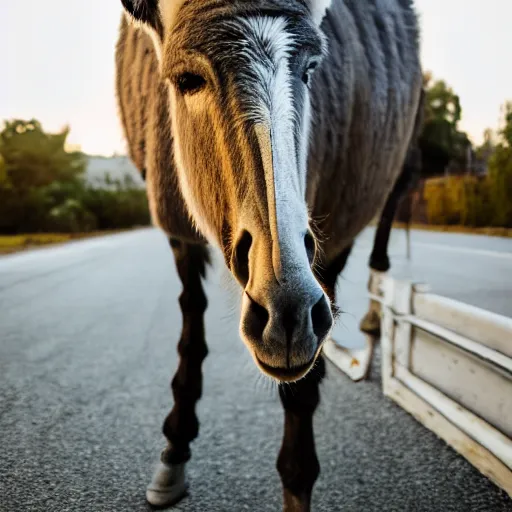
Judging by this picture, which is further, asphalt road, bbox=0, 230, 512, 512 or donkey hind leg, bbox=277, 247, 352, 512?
asphalt road, bbox=0, 230, 512, 512

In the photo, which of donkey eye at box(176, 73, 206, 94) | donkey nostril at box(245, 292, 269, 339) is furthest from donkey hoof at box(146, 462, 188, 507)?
donkey eye at box(176, 73, 206, 94)

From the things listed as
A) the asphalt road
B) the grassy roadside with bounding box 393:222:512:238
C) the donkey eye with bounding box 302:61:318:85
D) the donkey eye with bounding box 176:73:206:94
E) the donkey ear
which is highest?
the donkey ear

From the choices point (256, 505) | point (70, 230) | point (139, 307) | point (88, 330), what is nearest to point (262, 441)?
point (256, 505)

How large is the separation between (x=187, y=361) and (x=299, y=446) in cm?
86

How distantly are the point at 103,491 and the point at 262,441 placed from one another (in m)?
0.90

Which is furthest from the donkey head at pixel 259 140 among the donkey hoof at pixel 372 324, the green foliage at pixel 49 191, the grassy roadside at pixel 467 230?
the green foliage at pixel 49 191

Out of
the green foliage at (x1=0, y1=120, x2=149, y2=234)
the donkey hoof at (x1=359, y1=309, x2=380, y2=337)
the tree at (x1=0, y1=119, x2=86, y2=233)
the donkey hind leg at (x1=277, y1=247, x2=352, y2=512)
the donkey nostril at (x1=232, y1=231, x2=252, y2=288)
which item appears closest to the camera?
the donkey nostril at (x1=232, y1=231, x2=252, y2=288)

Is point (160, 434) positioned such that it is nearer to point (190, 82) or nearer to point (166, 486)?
point (166, 486)

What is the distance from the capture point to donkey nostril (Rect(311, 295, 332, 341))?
50.1 inches

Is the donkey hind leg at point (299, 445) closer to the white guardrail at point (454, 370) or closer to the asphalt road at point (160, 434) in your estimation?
the asphalt road at point (160, 434)

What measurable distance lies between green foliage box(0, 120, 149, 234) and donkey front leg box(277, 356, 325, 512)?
25729mm

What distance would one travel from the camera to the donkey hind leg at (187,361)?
8.56 feet

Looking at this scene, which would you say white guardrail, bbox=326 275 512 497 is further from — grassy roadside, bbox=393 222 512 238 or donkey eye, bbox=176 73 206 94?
grassy roadside, bbox=393 222 512 238

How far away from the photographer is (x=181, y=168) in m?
1.86
